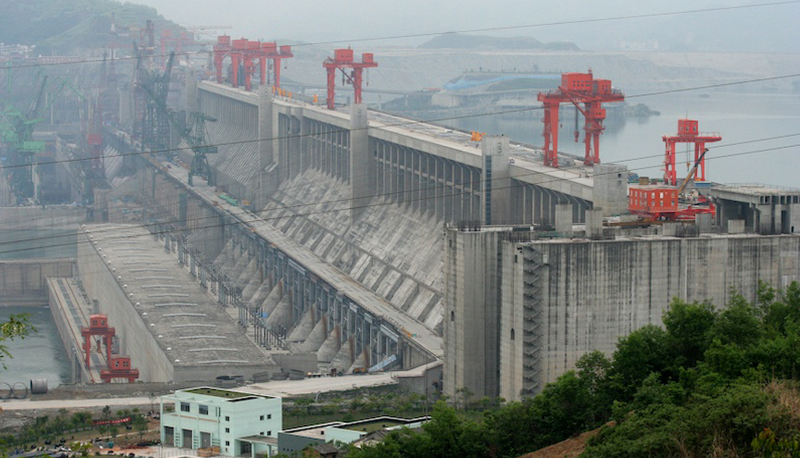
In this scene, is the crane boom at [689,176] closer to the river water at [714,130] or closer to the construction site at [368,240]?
the construction site at [368,240]

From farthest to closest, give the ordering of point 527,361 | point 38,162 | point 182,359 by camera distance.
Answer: point 38,162, point 182,359, point 527,361

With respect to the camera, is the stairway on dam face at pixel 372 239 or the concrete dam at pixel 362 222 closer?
the concrete dam at pixel 362 222

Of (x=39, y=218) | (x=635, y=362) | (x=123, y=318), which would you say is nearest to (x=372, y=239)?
(x=123, y=318)

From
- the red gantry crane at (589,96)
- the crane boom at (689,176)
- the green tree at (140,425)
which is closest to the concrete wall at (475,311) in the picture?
the crane boom at (689,176)

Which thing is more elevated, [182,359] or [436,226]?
Answer: [436,226]

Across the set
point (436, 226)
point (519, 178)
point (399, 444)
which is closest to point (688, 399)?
point (399, 444)

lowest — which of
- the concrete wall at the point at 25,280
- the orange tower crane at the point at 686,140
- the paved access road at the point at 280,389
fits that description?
the concrete wall at the point at 25,280

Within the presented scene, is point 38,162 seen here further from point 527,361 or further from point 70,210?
point 527,361
